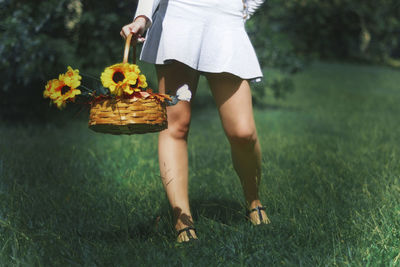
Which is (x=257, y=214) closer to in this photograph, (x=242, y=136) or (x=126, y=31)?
(x=242, y=136)

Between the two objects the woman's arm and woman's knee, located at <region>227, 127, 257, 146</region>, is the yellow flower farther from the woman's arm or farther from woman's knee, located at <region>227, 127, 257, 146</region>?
woman's knee, located at <region>227, 127, 257, 146</region>

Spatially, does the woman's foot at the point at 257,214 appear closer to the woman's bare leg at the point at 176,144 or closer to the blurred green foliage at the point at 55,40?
the woman's bare leg at the point at 176,144

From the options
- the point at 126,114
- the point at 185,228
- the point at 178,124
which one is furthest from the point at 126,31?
the point at 185,228

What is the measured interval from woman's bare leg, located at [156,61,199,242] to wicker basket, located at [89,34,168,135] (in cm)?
45

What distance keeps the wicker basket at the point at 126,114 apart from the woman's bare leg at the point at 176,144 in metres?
0.45

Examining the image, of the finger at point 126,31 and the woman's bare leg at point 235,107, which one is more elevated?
the finger at point 126,31

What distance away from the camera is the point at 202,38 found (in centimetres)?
254

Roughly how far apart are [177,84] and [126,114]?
22.4 inches

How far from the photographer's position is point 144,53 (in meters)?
2.61

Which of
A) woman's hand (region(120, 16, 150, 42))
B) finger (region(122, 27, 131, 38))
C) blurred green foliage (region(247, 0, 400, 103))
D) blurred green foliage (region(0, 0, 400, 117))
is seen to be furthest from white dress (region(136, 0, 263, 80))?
blurred green foliage (region(247, 0, 400, 103))

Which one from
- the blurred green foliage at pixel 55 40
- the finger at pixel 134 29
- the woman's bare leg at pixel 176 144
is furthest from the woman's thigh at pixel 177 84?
the blurred green foliage at pixel 55 40

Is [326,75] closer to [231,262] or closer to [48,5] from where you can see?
[48,5]

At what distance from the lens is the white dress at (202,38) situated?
2.50 m

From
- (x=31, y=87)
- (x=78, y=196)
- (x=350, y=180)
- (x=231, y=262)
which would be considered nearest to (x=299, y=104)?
(x=31, y=87)
